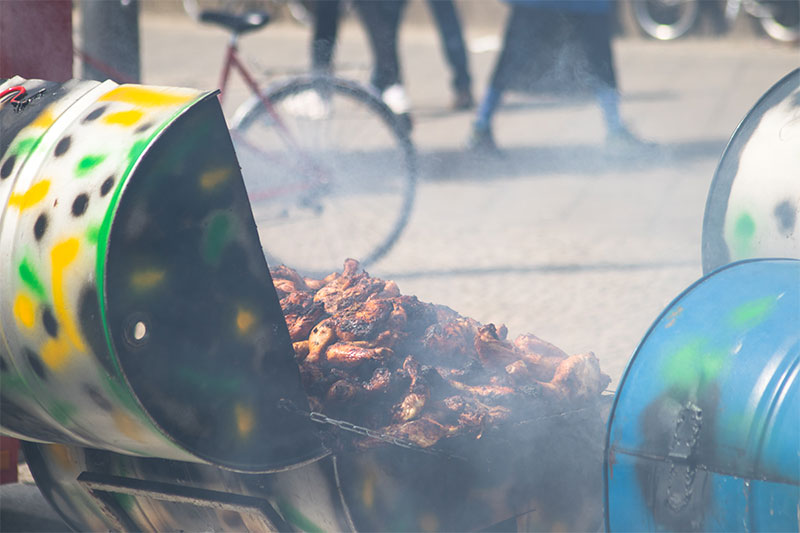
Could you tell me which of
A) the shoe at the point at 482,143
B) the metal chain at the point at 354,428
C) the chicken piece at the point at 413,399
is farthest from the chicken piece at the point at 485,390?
the shoe at the point at 482,143

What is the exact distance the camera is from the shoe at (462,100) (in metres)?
8.52

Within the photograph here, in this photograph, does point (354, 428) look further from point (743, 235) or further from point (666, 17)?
point (666, 17)

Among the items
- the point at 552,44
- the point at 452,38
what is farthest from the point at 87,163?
the point at 452,38

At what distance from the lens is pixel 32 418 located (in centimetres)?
180

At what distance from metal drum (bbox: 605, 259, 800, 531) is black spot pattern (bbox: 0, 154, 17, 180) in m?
1.18

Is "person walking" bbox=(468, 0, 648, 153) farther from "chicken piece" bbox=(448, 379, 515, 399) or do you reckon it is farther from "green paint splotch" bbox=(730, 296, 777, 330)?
"green paint splotch" bbox=(730, 296, 777, 330)

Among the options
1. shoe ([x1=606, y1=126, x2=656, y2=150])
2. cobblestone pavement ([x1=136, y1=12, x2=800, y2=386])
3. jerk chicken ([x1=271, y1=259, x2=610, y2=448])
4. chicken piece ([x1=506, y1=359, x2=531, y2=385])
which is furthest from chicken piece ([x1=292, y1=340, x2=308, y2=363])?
shoe ([x1=606, y1=126, x2=656, y2=150])

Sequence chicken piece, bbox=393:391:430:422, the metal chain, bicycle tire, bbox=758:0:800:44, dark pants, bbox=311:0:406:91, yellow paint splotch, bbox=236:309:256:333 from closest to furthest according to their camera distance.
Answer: yellow paint splotch, bbox=236:309:256:333 → the metal chain → chicken piece, bbox=393:391:430:422 → dark pants, bbox=311:0:406:91 → bicycle tire, bbox=758:0:800:44

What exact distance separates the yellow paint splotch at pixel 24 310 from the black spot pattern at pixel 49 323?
0.08 ft

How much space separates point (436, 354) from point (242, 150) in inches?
92.1

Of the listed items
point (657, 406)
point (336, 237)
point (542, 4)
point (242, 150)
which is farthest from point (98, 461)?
point (542, 4)

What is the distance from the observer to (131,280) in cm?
162

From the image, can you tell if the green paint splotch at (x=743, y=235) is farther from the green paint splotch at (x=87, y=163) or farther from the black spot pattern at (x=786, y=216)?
the green paint splotch at (x=87, y=163)

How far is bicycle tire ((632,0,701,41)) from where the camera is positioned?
1220cm
